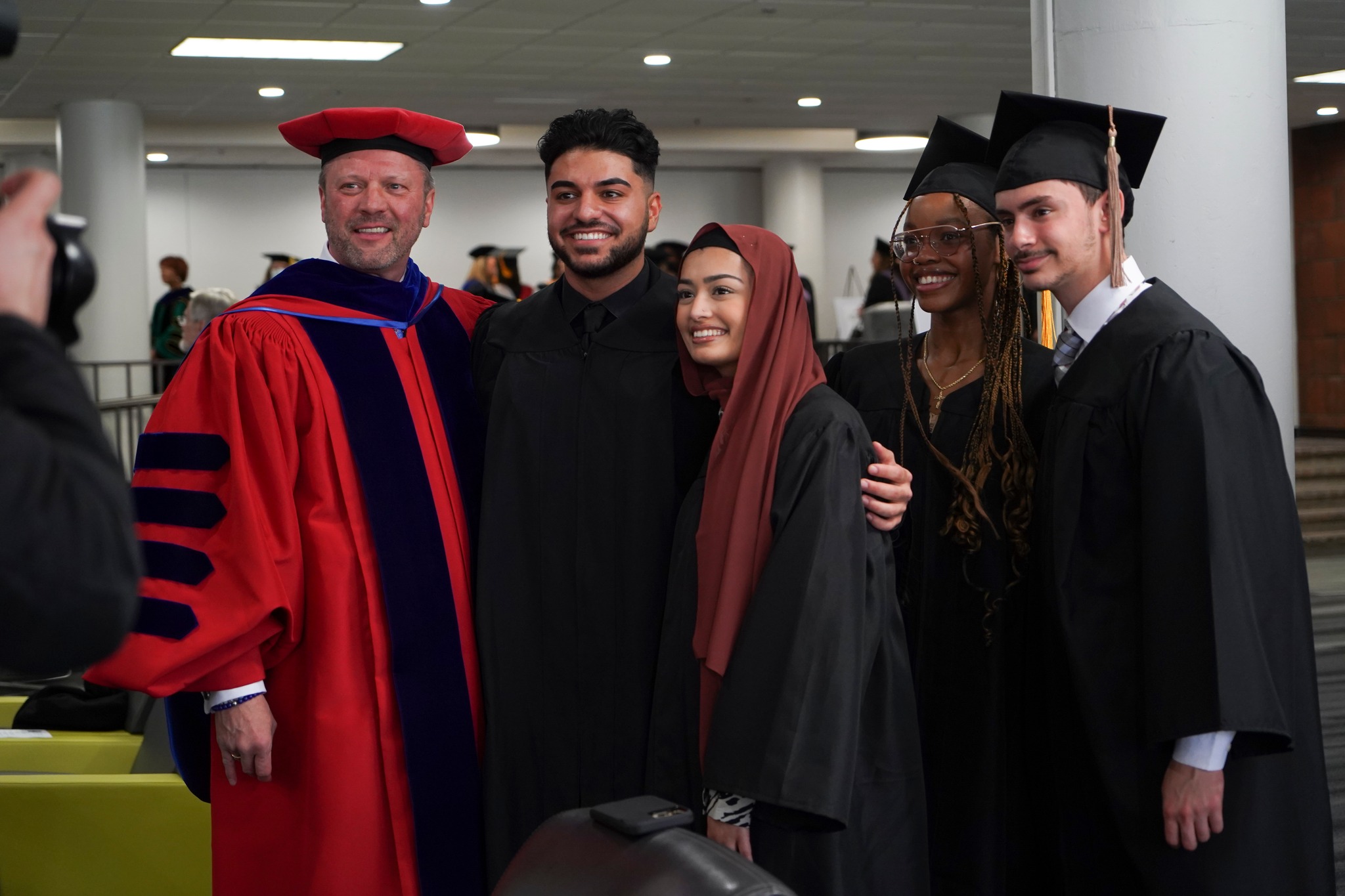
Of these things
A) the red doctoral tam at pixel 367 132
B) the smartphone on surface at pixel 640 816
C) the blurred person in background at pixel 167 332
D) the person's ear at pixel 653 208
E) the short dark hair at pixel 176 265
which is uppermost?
the short dark hair at pixel 176 265

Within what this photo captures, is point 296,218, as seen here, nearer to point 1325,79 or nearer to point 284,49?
point 284,49

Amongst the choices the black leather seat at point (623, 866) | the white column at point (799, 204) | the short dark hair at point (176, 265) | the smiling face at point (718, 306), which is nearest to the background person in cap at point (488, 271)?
the short dark hair at point (176, 265)

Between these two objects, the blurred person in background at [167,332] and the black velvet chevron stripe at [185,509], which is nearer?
the black velvet chevron stripe at [185,509]

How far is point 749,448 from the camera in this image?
2.08 meters

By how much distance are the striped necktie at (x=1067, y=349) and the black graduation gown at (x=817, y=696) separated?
0.42m

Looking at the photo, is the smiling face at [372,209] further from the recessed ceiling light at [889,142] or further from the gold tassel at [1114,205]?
the recessed ceiling light at [889,142]

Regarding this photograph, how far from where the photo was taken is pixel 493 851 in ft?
7.91

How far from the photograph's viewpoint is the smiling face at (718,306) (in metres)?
2.16

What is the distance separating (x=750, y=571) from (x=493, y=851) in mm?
810

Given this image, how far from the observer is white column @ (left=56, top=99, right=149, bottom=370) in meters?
11.1

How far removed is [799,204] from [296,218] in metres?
6.34

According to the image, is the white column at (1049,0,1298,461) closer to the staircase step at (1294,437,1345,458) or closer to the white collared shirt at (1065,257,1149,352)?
the white collared shirt at (1065,257,1149,352)

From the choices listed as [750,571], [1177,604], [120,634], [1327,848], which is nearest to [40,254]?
[120,634]

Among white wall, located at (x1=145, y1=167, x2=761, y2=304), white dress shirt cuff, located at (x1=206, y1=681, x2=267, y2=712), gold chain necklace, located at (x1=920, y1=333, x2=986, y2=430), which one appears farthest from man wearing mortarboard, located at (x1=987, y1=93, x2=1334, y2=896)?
white wall, located at (x1=145, y1=167, x2=761, y2=304)
